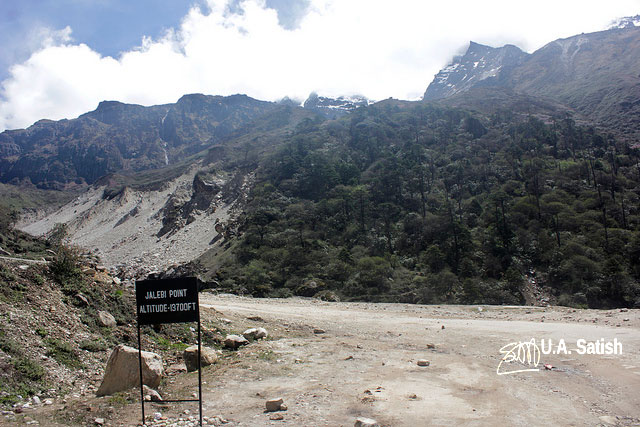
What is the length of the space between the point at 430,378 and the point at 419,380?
1.13 feet

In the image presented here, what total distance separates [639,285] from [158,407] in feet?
104

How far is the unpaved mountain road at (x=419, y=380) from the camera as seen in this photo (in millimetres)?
6762

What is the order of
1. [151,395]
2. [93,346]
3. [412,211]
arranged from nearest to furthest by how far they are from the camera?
[151,395], [93,346], [412,211]

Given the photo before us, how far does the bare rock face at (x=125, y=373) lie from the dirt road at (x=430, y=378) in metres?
1.23

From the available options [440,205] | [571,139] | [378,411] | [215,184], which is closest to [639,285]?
[440,205]

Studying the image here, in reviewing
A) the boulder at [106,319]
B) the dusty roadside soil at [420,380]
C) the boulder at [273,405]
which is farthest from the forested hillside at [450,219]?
the boulder at [273,405]

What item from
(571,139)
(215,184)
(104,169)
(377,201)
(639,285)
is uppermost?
(104,169)

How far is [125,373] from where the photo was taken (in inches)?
307

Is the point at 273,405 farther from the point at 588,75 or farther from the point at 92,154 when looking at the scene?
the point at 92,154

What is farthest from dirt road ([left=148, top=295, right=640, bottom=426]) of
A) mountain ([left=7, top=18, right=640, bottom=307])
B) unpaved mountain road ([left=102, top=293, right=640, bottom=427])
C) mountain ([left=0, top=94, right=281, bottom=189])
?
mountain ([left=0, top=94, right=281, bottom=189])

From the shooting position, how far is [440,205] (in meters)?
48.1

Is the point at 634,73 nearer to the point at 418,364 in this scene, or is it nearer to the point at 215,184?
the point at 215,184

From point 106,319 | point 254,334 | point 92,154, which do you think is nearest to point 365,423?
point 254,334

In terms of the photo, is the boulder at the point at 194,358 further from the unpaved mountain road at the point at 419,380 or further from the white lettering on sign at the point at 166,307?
the white lettering on sign at the point at 166,307
